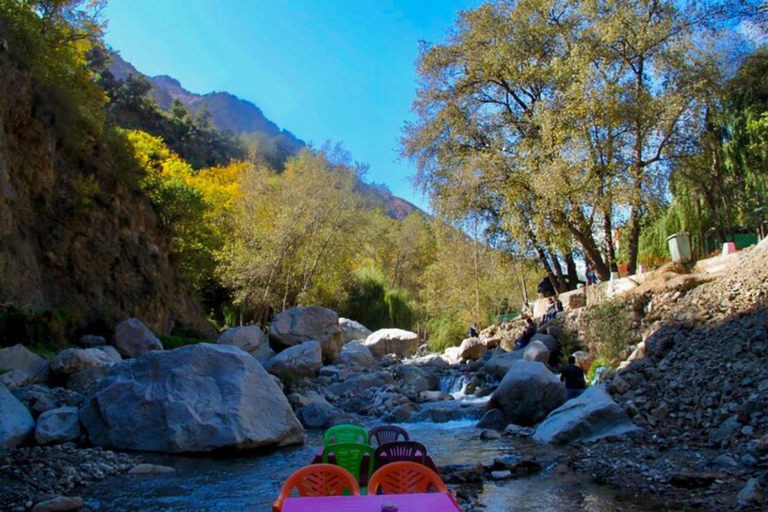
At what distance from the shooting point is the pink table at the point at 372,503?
122 inches

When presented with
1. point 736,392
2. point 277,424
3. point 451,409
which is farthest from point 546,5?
point 277,424

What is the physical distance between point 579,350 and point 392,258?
33335 mm

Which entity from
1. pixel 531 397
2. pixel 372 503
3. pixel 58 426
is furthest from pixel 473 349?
pixel 372 503

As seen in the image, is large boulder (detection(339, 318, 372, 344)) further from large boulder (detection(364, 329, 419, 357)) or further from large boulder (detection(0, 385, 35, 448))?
large boulder (detection(0, 385, 35, 448))

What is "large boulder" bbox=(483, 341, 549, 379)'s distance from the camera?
16.9 meters

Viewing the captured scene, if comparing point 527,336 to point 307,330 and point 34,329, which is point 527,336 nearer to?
point 307,330

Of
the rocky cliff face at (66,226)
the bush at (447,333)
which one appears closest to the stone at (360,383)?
the rocky cliff face at (66,226)

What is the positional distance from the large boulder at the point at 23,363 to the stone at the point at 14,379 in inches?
13.3

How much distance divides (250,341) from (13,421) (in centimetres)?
1208

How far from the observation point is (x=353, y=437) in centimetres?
663

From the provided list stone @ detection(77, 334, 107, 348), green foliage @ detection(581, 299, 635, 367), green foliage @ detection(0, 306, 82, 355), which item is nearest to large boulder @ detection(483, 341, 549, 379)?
green foliage @ detection(581, 299, 635, 367)

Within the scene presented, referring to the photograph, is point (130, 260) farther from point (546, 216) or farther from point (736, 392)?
point (736, 392)

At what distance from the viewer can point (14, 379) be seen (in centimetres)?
1076

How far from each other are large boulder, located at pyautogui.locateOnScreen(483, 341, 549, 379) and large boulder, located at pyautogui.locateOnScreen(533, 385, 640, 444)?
689 cm
